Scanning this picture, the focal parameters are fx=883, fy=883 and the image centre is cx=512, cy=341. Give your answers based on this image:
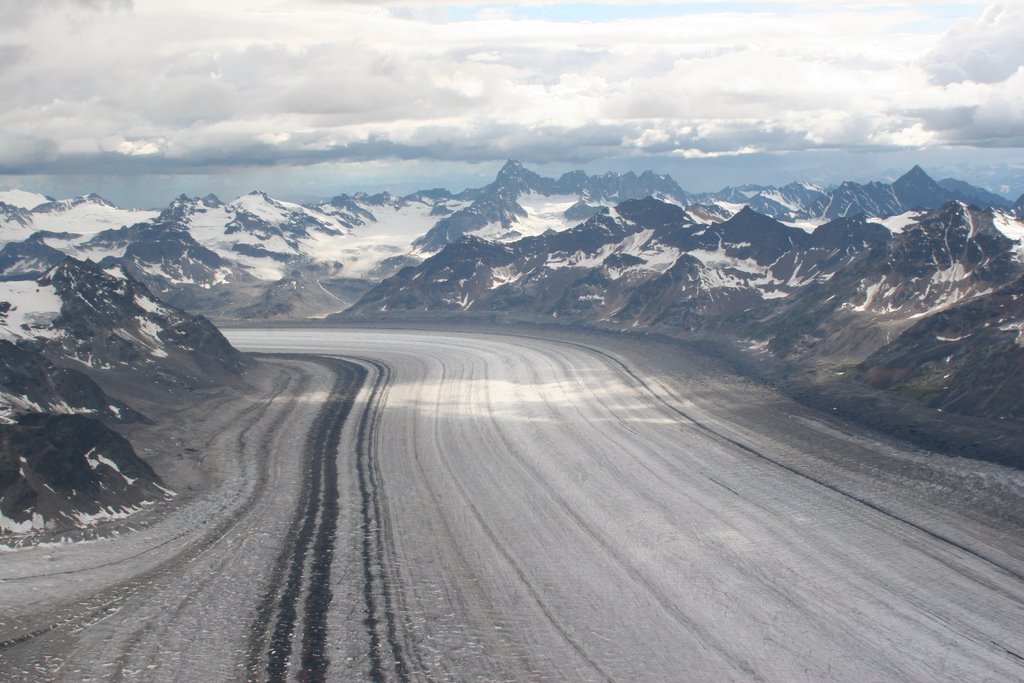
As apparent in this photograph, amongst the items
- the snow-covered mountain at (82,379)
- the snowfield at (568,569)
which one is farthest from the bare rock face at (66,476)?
the snowfield at (568,569)

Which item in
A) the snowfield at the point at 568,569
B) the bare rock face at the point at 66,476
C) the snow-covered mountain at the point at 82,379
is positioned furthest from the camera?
the snow-covered mountain at the point at 82,379

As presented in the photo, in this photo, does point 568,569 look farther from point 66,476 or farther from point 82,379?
point 82,379

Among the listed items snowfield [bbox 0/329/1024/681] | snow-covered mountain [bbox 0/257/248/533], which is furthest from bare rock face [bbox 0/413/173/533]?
snowfield [bbox 0/329/1024/681]

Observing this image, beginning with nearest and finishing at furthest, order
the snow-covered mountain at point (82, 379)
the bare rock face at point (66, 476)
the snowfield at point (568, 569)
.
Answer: the snowfield at point (568, 569) < the bare rock face at point (66, 476) < the snow-covered mountain at point (82, 379)

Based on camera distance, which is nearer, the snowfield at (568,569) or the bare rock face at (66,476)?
the snowfield at (568,569)

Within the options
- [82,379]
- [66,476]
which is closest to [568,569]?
[66,476]

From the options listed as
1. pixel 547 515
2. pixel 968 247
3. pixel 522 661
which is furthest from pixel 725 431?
pixel 968 247

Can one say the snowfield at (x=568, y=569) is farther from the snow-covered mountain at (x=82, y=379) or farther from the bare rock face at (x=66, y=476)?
the snow-covered mountain at (x=82, y=379)

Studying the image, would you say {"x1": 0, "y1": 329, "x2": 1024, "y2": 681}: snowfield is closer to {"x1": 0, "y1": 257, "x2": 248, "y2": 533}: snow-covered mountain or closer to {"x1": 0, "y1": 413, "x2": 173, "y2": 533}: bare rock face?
{"x1": 0, "y1": 413, "x2": 173, "y2": 533}: bare rock face

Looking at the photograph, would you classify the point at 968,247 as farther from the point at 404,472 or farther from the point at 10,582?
the point at 10,582
